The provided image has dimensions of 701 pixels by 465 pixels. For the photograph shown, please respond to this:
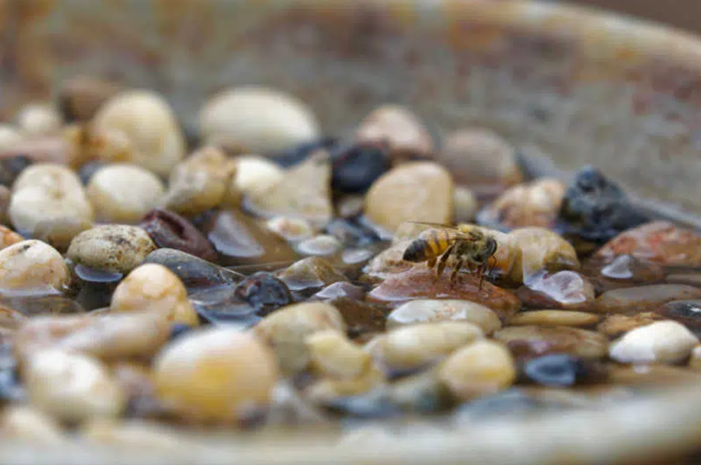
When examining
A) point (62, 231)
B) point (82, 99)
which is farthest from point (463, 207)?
point (82, 99)

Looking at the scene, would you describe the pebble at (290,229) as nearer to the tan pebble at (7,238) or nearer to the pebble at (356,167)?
the pebble at (356,167)

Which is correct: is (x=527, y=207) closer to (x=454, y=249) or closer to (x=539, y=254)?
(x=539, y=254)

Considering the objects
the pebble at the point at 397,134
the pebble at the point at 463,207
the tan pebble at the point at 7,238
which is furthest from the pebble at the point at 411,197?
the tan pebble at the point at 7,238

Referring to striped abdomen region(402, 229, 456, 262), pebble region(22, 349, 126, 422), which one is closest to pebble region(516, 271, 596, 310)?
striped abdomen region(402, 229, 456, 262)

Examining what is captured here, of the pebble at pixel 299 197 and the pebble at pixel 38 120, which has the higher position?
the pebble at pixel 38 120

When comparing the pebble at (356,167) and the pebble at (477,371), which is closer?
the pebble at (477,371)

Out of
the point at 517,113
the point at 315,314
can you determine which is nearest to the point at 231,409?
the point at 315,314

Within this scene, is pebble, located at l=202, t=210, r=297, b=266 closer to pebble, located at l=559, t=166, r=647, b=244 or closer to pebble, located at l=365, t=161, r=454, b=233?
pebble, located at l=365, t=161, r=454, b=233
